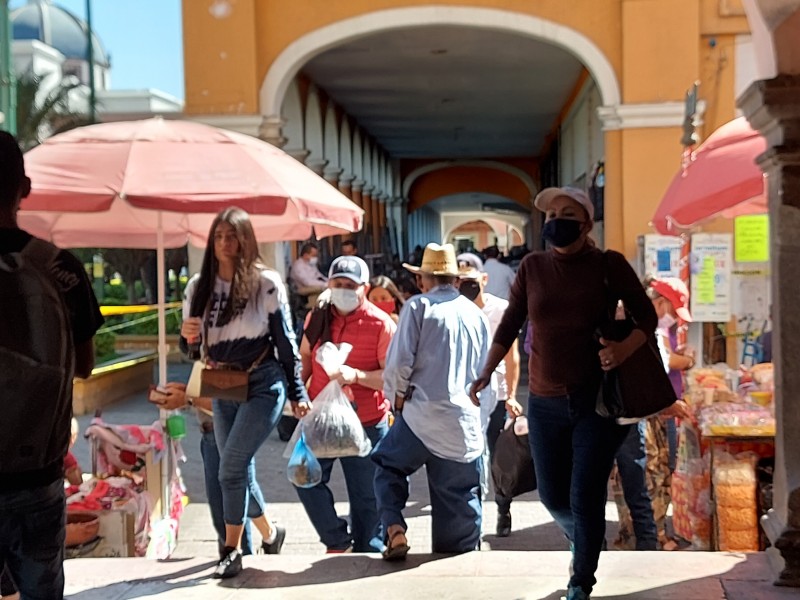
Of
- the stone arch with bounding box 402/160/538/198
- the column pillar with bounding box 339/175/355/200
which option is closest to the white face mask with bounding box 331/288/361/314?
the column pillar with bounding box 339/175/355/200

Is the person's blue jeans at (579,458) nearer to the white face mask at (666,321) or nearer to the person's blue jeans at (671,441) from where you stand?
the person's blue jeans at (671,441)

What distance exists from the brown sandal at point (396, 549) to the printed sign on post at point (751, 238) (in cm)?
691

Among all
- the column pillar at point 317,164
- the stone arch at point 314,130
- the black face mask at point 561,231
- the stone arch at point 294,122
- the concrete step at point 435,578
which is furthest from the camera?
the column pillar at point 317,164

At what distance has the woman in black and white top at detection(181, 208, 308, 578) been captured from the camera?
467 centimetres

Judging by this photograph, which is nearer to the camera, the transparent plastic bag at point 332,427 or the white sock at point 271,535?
the transparent plastic bag at point 332,427

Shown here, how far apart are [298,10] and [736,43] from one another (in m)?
4.84

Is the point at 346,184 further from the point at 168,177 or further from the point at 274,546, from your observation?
the point at 274,546

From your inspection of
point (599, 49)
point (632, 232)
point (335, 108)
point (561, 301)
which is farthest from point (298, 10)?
point (561, 301)

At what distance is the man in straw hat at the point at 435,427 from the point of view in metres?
4.92

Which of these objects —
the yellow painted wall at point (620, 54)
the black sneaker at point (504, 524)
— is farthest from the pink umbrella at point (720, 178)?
the yellow painted wall at point (620, 54)

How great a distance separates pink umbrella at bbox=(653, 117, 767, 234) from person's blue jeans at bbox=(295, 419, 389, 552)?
7.51 feet

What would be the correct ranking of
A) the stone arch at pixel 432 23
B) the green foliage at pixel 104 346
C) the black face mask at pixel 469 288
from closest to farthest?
the black face mask at pixel 469 288
the stone arch at pixel 432 23
the green foliage at pixel 104 346

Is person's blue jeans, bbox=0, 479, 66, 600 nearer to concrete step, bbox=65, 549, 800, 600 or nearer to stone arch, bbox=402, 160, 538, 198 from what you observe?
concrete step, bbox=65, 549, 800, 600

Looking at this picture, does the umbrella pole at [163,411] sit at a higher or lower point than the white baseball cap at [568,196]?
lower
